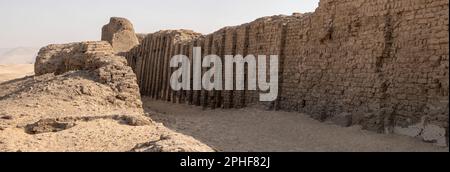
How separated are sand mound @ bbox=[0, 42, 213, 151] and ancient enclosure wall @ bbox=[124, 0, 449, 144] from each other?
3867mm

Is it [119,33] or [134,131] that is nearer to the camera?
[134,131]

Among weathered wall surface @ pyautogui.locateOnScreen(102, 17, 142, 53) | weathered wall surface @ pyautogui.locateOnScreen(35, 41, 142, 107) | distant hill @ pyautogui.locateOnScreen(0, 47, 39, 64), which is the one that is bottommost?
distant hill @ pyautogui.locateOnScreen(0, 47, 39, 64)

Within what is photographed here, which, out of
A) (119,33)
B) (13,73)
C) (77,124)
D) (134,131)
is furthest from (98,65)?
(13,73)

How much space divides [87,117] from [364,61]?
537cm

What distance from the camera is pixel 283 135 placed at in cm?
976

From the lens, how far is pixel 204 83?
17312 millimetres

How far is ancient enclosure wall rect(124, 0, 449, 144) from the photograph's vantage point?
834cm

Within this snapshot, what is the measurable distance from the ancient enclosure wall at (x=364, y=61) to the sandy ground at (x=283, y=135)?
0.38 m

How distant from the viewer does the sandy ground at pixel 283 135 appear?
27.2ft

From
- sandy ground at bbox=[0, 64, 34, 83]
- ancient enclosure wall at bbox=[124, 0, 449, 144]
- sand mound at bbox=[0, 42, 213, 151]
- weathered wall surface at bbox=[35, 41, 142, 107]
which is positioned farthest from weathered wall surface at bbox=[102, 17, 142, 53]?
sand mound at bbox=[0, 42, 213, 151]

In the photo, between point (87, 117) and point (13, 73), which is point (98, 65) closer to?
point (87, 117)

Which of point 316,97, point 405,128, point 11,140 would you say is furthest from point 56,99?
point 405,128

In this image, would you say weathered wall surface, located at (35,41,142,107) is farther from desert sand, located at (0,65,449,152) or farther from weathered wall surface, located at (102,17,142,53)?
weathered wall surface, located at (102,17,142,53)
